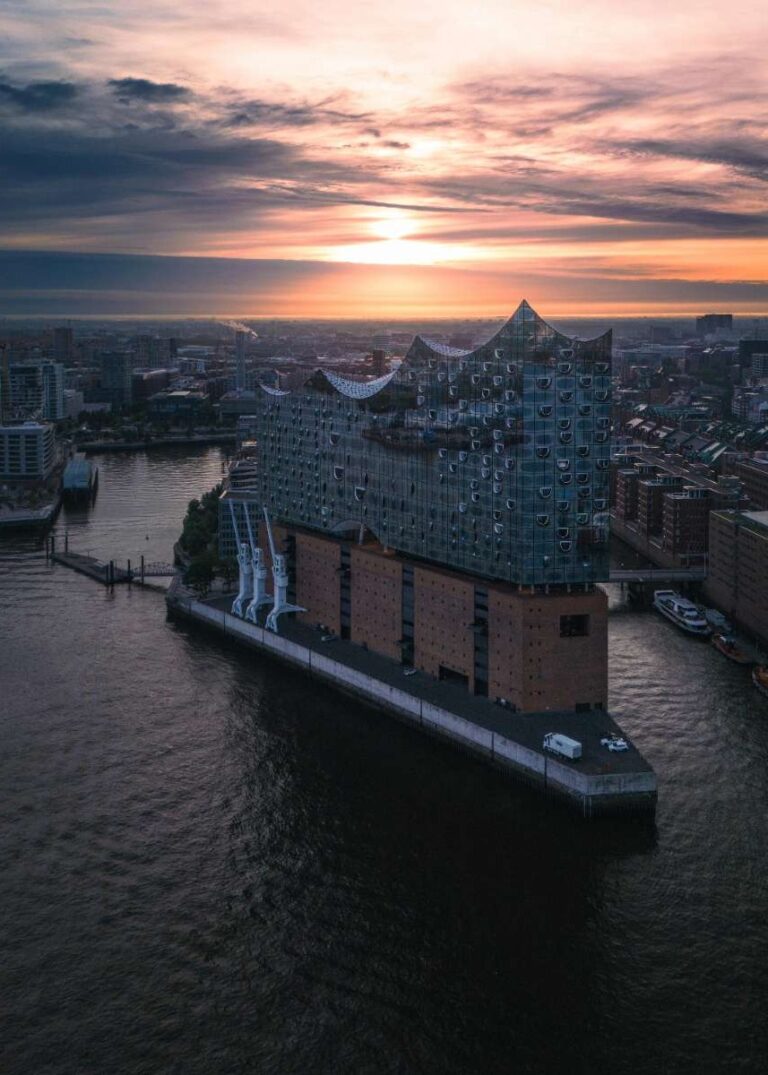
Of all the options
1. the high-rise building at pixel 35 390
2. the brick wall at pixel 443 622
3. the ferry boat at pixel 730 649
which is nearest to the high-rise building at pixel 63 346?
the high-rise building at pixel 35 390

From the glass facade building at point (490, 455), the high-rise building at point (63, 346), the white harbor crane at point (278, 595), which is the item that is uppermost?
the high-rise building at point (63, 346)

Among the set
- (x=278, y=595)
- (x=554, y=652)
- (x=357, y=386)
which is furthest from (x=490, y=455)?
(x=278, y=595)

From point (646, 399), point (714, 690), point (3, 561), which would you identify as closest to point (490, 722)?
point (714, 690)

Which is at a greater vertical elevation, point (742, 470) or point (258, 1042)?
point (742, 470)

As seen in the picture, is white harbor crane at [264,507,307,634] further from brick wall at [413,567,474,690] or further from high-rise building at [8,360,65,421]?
high-rise building at [8,360,65,421]

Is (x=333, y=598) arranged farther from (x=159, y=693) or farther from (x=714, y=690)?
(x=714, y=690)

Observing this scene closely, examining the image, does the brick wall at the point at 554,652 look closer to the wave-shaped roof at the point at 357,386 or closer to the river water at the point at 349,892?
the river water at the point at 349,892
